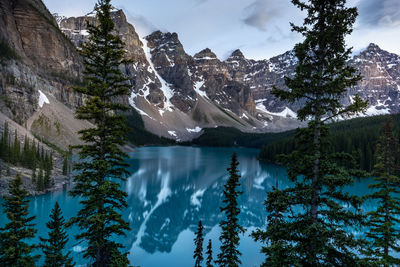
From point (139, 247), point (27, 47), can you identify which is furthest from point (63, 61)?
point (139, 247)

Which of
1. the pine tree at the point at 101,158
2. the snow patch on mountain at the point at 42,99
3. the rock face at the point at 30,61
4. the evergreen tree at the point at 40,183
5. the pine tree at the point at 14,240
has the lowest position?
the evergreen tree at the point at 40,183

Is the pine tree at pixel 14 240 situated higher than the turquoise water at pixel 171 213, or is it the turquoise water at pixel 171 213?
the pine tree at pixel 14 240

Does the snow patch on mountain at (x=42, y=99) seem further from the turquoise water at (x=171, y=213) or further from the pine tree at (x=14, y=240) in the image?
the pine tree at (x=14, y=240)

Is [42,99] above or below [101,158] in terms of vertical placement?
above

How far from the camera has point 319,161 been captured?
321 inches

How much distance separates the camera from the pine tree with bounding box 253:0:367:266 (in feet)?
24.7

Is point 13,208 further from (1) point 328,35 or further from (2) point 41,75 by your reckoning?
(2) point 41,75

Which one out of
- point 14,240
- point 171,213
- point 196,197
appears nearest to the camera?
point 14,240

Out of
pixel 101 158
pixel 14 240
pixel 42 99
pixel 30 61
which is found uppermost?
pixel 30 61

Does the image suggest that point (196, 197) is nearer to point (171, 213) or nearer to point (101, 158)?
point (171, 213)

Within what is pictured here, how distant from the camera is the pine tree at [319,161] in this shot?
7.52 metres

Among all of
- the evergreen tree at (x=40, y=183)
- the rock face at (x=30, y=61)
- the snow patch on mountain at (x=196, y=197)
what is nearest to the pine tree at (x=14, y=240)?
the snow patch on mountain at (x=196, y=197)

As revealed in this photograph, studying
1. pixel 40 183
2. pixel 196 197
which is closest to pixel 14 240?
pixel 40 183

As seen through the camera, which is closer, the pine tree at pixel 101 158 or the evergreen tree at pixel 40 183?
the pine tree at pixel 101 158
